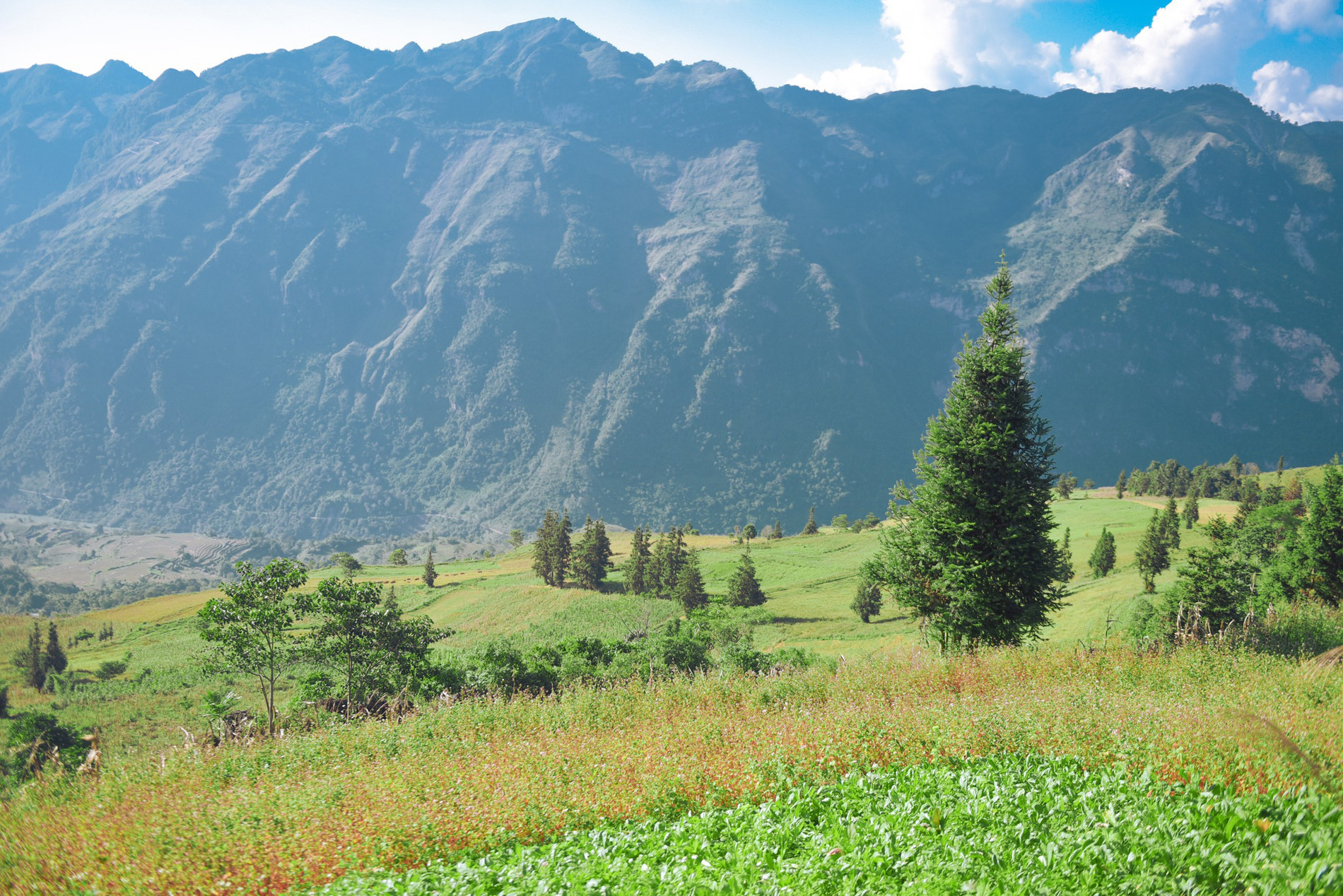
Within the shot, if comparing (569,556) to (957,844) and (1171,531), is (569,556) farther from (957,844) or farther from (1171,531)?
(957,844)

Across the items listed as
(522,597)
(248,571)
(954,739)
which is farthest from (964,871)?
(522,597)

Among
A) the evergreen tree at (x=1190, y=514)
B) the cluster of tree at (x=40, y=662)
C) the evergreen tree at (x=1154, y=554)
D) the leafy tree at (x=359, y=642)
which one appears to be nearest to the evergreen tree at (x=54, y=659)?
the cluster of tree at (x=40, y=662)

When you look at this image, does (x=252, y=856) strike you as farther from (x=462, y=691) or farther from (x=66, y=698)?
(x=66, y=698)

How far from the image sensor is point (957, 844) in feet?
16.9

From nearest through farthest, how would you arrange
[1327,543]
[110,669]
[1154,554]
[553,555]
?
[1327,543] < [1154,554] < [110,669] < [553,555]

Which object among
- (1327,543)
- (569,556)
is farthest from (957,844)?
(569,556)

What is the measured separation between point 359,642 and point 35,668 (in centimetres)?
6137

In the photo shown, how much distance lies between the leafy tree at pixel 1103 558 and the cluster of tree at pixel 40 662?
3873 inches

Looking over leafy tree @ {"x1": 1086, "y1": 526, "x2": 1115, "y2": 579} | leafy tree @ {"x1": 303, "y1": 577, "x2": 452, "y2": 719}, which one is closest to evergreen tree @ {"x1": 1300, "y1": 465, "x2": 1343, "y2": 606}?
leafy tree @ {"x1": 303, "y1": 577, "x2": 452, "y2": 719}

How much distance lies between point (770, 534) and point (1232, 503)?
70555 mm

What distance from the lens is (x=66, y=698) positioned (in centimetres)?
5009

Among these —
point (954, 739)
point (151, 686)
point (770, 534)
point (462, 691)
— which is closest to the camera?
point (954, 739)

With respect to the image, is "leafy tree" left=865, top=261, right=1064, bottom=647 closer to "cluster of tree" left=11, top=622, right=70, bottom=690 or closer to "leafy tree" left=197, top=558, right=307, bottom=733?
"leafy tree" left=197, top=558, right=307, bottom=733

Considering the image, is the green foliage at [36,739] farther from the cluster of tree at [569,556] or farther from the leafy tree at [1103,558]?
the leafy tree at [1103,558]
